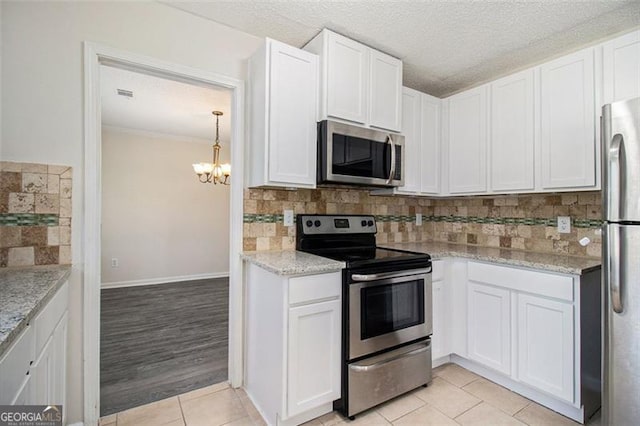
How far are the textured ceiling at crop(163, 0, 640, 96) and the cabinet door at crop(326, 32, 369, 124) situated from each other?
8cm

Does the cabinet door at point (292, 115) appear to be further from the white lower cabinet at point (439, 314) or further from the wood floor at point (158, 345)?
the wood floor at point (158, 345)

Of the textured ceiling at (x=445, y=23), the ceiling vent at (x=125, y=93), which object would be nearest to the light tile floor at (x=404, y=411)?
the textured ceiling at (x=445, y=23)

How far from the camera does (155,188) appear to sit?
5035mm

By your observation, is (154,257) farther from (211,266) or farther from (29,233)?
(29,233)

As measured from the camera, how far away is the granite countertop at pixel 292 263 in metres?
1.66

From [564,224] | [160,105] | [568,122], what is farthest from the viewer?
[160,105]

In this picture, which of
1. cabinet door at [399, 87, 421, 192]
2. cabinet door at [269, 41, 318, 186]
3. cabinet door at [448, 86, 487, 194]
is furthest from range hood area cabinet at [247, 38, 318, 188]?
cabinet door at [448, 86, 487, 194]

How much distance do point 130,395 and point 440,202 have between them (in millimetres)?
3122

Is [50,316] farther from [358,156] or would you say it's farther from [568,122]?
[568,122]

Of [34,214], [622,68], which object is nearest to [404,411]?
[34,214]

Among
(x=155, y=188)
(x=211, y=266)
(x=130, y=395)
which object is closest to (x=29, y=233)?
(x=130, y=395)

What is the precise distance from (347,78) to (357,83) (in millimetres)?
88

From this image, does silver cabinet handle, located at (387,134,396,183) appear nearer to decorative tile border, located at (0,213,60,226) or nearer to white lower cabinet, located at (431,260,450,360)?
white lower cabinet, located at (431,260,450,360)

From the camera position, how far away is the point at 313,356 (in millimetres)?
1741
